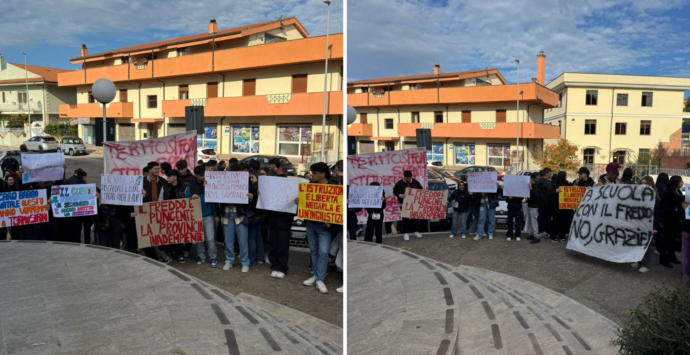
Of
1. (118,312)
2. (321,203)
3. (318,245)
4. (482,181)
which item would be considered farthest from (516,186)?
(118,312)

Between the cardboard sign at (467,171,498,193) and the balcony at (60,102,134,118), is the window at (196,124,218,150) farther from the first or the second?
the cardboard sign at (467,171,498,193)

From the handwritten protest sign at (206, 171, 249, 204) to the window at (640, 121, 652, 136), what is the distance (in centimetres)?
385

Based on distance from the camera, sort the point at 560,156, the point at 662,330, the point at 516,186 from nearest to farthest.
→ the point at 662,330
the point at 560,156
the point at 516,186

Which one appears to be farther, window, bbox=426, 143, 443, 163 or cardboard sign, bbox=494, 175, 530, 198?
cardboard sign, bbox=494, 175, 530, 198

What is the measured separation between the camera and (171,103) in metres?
2.98

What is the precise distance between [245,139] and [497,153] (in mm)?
3066

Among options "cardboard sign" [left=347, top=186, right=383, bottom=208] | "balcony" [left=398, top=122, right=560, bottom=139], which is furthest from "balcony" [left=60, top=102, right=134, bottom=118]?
"balcony" [left=398, top=122, right=560, bottom=139]

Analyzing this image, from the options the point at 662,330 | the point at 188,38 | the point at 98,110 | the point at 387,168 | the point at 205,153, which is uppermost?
the point at 188,38

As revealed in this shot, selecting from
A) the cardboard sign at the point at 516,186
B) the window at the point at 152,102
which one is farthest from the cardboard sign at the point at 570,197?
the window at the point at 152,102

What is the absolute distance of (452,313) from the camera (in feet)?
14.0

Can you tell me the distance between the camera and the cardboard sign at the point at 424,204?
5.07 meters

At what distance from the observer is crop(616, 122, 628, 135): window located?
15.3ft

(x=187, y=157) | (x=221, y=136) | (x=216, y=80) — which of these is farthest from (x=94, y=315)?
(x=216, y=80)

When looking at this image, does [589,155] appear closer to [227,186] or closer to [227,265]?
[227,186]
